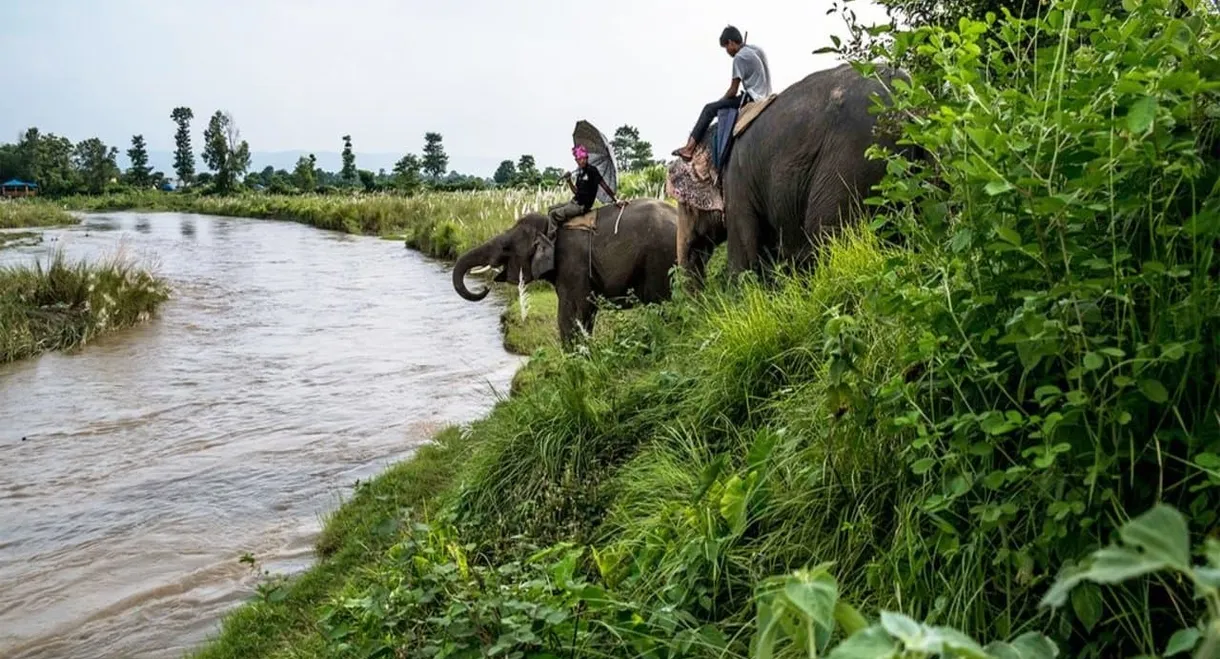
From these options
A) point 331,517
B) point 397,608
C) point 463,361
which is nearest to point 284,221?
point 463,361

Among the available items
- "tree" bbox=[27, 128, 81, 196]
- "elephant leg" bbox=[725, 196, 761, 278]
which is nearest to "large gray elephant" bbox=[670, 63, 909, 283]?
"elephant leg" bbox=[725, 196, 761, 278]

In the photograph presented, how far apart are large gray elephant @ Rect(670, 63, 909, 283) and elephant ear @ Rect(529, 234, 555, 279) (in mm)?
2295

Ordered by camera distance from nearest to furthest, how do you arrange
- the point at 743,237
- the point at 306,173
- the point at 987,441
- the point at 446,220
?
1. the point at 987,441
2. the point at 743,237
3. the point at 446,220
4. the point at 306,173

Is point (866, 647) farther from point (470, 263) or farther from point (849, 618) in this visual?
point (470, 263)

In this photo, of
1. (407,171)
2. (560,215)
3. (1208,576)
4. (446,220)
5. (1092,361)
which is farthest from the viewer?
(407,171)

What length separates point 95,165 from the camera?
77000 millimetres

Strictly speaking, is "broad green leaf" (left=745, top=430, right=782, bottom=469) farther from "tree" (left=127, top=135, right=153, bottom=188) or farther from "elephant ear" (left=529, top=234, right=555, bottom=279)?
"tree" (left=127, top=135, right=153, bottom=188)

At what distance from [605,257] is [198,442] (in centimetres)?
371

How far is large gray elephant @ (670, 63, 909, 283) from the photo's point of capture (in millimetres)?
4480

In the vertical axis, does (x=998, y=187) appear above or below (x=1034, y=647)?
above

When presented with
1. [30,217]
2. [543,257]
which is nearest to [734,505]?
[543,257]

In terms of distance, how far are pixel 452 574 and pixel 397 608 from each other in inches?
7.9

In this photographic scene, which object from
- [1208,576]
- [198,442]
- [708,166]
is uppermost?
[708,166]

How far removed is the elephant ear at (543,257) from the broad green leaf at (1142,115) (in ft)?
21.1
